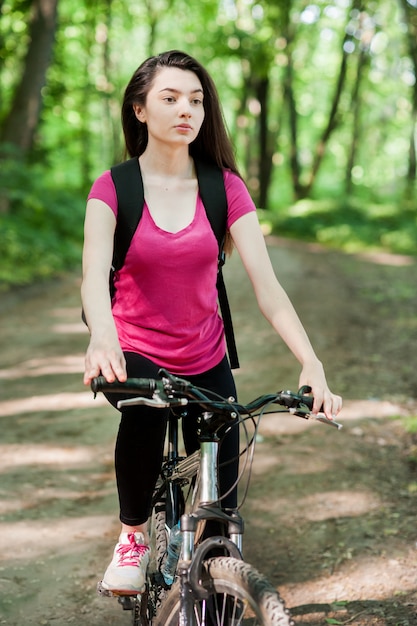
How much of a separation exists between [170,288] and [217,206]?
1.15 feet

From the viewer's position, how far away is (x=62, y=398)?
21.6 ft

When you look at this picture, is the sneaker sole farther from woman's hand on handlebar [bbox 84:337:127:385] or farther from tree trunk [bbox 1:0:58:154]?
tree trunk [bbox 1:0:58:154]

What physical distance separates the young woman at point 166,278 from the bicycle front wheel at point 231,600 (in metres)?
0.44

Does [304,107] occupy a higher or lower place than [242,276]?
higher

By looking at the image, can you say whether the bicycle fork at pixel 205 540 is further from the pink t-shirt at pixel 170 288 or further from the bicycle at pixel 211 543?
the pink t-shirt at pixel 170 288

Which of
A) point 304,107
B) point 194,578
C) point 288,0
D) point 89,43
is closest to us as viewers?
point 194,578

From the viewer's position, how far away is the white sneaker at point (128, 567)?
2.51 meters

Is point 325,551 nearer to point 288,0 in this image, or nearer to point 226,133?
point 226,133

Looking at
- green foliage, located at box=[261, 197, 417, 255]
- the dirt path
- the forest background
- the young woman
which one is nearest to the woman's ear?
the young woman

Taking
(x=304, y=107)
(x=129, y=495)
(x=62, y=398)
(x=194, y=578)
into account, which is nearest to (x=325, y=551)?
(x=129, y=495)

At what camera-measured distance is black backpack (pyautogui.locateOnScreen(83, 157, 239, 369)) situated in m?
2.48

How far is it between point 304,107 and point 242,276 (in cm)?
3278

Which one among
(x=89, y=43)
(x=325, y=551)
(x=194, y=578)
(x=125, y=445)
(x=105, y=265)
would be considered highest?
(x=89, y=43)

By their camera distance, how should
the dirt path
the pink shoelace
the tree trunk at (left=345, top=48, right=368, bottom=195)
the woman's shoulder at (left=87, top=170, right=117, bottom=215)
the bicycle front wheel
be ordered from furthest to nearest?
the tree trunk at (left=345, top=48, right=368, bottom=195)
the dirt path
the pink shoelace
the woman's shoulder at (left=87, top=170, right=117, bottom=215)
the bicycle front wheel
